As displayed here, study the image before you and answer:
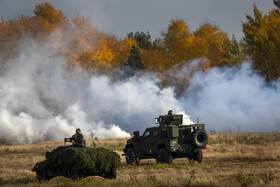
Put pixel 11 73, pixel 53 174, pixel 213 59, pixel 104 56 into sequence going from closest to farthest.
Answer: pixel 53 174
pixel 11 73
pixel 213 59
pixel 104 56

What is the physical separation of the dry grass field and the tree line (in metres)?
13.5

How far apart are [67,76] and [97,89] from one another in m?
4.20

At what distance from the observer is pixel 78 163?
1644cm

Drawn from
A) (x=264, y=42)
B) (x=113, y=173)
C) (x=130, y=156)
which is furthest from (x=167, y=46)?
(x=113, y=173)

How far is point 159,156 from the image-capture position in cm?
2436

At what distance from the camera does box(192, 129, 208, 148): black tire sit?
940 inches

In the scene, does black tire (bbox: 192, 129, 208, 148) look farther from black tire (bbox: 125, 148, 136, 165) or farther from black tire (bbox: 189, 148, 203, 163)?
black tire (bbox: 125, 148, 136, 165)

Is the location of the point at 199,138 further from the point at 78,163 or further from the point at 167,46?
the point at 167,46

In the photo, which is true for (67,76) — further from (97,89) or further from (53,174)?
(53,174)

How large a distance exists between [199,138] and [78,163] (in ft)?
30.9

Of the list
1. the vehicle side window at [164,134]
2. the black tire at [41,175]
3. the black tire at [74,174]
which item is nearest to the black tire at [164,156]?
the vehicle side window at [164,134]

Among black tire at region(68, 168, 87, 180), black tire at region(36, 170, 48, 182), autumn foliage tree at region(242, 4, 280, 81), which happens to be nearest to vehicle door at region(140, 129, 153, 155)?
black tire at region(68, 168, 87, 180)

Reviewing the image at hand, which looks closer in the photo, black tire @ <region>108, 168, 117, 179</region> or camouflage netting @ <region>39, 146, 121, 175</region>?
camouflage netting @ <region>39, 146, 121, 175</region>

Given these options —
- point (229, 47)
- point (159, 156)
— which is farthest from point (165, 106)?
point (159, 156)
